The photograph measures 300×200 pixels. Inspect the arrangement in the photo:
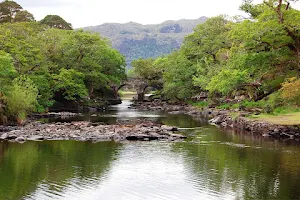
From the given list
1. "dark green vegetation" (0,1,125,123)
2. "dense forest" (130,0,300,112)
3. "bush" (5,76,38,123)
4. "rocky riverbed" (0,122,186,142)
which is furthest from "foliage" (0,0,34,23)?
"rocky riverbed" (0,122,186,142)

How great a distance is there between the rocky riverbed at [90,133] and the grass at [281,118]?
943 centimetres

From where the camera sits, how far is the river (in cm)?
1734

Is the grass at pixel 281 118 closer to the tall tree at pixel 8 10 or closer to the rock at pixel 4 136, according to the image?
the rock at pixel 4 136

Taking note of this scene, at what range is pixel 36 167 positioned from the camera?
22.1 metres

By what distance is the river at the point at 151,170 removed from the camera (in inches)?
683

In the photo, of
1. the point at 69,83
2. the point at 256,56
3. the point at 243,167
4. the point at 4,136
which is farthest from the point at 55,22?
the point at 243,167

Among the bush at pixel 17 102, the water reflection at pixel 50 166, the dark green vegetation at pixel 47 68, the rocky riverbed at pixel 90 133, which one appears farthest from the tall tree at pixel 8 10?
the water reflection at pixel 50 166

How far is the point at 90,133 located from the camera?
33.6m

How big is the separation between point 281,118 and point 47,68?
35055mm

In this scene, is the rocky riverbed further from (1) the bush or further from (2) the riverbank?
(2) the riverbank

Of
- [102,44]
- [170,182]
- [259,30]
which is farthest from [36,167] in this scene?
[102,44]

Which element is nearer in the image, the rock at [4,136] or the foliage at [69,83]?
the rock at [4,136]

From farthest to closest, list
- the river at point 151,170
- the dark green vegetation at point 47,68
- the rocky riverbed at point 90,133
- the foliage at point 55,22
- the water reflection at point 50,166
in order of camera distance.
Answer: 1. the foliage at point 55,22
2. the dark green vegetation at point 47,68
3. the rocky riverbed at point 90,133
4. the water reflection at point 50,166
5. the river at point 151,170

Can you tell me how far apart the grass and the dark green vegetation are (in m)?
24.9
